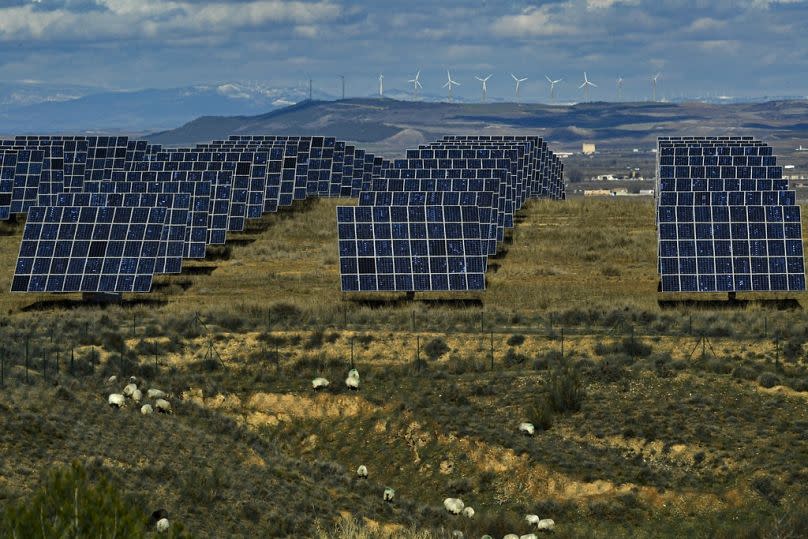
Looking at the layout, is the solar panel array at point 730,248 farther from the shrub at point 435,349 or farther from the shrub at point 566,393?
the shrub at point 566,393

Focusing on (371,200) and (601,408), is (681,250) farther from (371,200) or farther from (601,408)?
(371,200)

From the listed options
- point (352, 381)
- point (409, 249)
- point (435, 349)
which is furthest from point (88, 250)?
point (352, 381)

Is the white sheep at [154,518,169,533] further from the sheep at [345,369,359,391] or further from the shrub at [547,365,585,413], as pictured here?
the sheep at [345,369,359,391]

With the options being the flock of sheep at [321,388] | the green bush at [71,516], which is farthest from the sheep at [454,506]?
the green bush at [71,516]

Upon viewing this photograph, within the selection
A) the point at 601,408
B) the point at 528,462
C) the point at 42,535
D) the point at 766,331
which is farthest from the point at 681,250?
the point at 42,535

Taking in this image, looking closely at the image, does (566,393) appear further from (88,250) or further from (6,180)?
(6,180)

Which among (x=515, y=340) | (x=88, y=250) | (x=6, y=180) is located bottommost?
(x=515, y=340)
